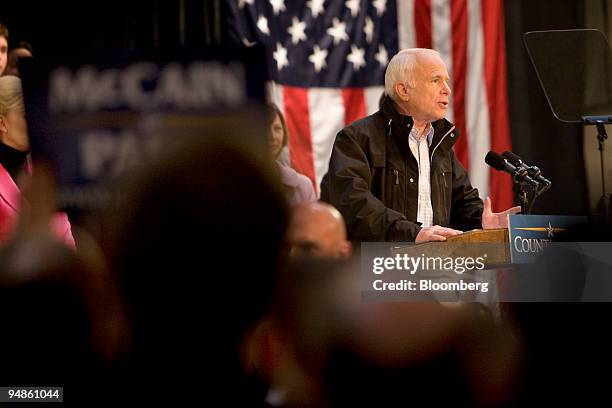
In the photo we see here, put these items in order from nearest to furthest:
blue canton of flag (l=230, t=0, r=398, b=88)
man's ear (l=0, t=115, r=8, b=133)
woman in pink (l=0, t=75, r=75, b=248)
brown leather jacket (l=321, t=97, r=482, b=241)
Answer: woman in pink (l=0, t=75, r=75, b=248) → man's ear (l=0, t=115, r=8, b=133) → brown leather jacket (l=321, t=97, r=482, b=241) → blue canton of flag (l=230, t=0, r=398, b=88)

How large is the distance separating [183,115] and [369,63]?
3.39 m

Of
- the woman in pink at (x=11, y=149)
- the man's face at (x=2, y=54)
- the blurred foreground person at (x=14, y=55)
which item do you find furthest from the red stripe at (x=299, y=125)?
the woman in pink at (x=11, y=149)

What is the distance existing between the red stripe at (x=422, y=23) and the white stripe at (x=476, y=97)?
192 millimetres

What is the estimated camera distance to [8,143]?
1570 mm

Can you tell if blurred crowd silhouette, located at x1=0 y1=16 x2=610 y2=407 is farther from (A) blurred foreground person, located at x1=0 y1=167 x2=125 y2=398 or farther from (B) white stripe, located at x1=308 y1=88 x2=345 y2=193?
(B) white stripe, located at x1=308 y1=88 x2=345 y2=193

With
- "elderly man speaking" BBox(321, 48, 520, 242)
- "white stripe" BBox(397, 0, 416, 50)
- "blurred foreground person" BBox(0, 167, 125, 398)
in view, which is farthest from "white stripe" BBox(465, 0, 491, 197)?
"blurred foreground person" BBox(0, 167, 125, 398)

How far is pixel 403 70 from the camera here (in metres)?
2.49

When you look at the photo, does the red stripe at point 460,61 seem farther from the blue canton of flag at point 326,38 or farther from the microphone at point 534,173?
the microphone at point 534,173

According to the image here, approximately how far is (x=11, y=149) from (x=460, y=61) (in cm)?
300

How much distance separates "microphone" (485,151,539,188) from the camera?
2.13 m

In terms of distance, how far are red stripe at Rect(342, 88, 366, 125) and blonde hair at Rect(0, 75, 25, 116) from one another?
8.07ft

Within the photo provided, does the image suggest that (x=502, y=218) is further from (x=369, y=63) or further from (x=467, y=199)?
(x=369, y=63)

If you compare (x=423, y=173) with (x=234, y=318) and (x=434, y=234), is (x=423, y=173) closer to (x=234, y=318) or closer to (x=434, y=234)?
(x=434, y=234)

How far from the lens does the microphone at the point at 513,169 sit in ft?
7.00
